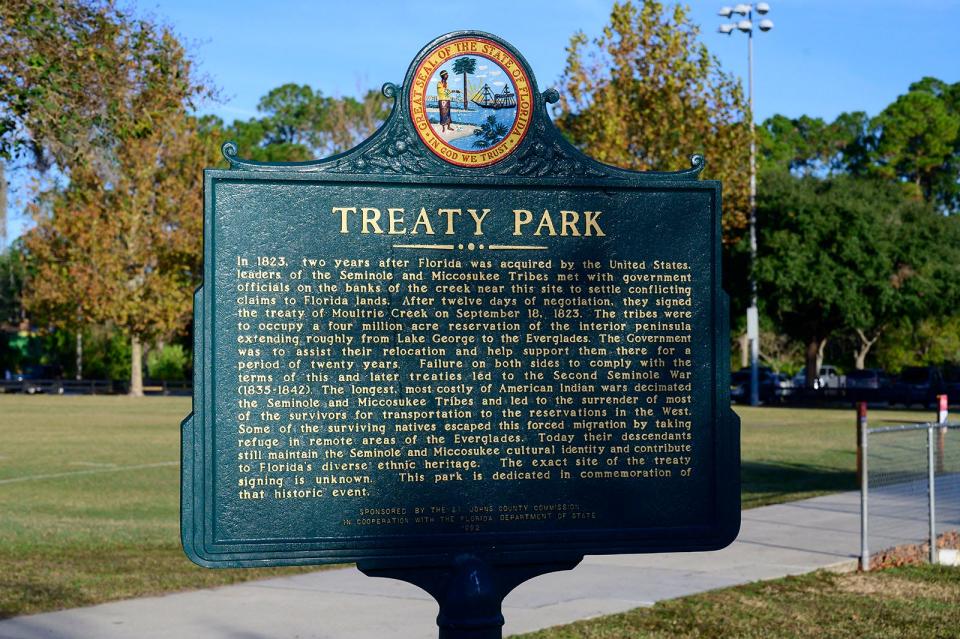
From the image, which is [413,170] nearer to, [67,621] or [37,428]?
[67,621]

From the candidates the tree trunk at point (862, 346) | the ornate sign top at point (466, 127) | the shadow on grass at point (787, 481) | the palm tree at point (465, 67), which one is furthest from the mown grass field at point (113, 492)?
the tree trunk at point (862, 346)

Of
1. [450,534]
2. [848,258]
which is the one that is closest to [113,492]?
[450,534]

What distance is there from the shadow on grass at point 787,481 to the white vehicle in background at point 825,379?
34.8 meters

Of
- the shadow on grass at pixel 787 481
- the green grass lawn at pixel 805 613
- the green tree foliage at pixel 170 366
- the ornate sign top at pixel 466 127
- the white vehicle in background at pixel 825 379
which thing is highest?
the ornate sign top at pixel 466 127

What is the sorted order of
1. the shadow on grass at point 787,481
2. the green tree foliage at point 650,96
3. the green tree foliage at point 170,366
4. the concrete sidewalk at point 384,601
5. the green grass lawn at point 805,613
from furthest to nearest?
the green tree foliage at point 170,366
the green tree foliage at point 650,96
the shadow on grass at point 787,481
the green grass lawn at point 805,613
the concrete sidewalk at point 384,601

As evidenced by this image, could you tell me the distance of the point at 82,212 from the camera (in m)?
54.9

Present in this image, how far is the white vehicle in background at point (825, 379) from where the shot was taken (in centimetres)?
5782

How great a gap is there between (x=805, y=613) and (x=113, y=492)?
11721mm

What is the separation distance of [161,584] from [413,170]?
5.82 m

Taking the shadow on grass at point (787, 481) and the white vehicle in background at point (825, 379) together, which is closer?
the shadow on grass at point (787, 481)

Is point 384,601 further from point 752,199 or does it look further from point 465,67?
point 752,199

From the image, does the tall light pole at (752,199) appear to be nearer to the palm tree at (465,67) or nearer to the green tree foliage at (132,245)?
the green tree foliage at (132,245)

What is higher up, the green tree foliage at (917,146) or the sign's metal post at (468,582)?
the green tree foliage at (917,146)

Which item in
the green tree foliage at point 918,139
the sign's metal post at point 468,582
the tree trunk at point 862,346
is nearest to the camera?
the sign's metal post at point 468,582
